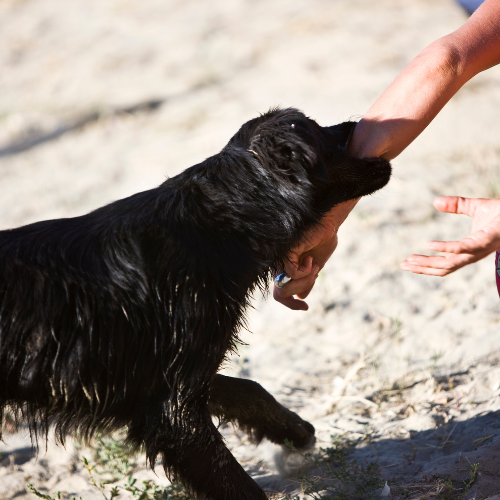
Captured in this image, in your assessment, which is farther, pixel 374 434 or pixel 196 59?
pixel 196 59

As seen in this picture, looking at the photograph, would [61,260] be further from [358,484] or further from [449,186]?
[449,186]

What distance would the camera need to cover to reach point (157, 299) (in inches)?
93.6

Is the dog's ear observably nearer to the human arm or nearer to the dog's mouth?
the dog's mouth

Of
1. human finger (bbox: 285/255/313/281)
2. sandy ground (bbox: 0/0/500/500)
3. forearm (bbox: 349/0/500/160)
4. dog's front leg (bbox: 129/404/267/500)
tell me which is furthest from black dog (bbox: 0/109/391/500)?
sandy ground (bbox: 0/0/500/500)

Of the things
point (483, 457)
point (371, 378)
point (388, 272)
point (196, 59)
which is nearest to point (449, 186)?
point (388, 272)

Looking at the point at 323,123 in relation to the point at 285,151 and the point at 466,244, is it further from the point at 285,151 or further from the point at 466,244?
the point at 466,244

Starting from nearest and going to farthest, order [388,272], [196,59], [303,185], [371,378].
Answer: [303,185] < [371,378] < [388,272] < [196,59]

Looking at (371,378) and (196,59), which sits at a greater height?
(196,59)

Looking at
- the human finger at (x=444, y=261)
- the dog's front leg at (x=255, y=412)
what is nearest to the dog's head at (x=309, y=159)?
the human finger at (x=444, y=261)

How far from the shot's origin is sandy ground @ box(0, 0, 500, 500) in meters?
3.30

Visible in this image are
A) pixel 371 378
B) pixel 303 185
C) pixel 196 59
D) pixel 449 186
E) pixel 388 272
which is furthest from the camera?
pixel 196 59

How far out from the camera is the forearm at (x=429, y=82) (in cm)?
282

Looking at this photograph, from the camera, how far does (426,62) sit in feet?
9.29

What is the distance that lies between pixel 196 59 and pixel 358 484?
8.22 meters
